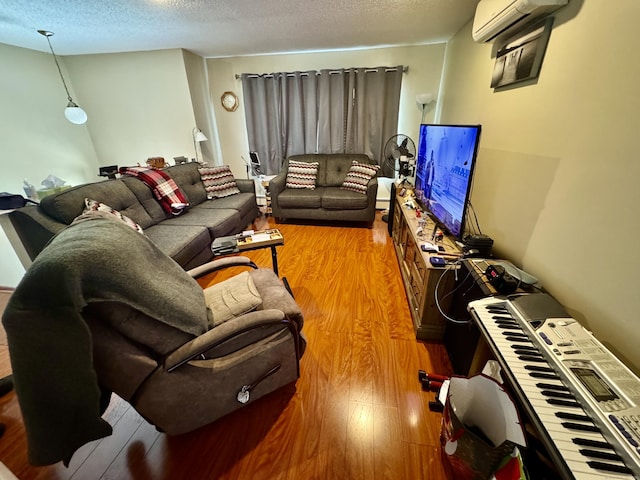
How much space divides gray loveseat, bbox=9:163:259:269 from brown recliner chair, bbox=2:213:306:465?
117cm

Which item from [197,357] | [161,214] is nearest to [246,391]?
[197,357]

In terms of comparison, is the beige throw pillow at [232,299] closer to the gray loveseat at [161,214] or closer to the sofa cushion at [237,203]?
the gray loveseat at [161,214]

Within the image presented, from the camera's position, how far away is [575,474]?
1.86 ft

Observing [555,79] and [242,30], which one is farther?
[242,30]

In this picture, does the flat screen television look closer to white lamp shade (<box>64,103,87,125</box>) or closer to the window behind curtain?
the window behind curtain

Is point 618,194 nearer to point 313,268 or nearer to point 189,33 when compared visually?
point 313,268

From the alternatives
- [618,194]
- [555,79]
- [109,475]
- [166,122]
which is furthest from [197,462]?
[166,122]

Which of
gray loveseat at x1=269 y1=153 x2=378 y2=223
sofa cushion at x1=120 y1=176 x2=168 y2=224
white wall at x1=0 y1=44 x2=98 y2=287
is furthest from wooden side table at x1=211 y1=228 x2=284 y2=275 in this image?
white wall at x1=0 y1=44 x2=98 y2=287

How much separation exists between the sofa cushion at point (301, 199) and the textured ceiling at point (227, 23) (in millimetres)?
1791

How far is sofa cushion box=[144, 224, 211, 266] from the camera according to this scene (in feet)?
6.70

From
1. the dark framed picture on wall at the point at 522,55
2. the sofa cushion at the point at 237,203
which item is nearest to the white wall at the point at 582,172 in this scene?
the dark framed picture on wall at the point at 522,55

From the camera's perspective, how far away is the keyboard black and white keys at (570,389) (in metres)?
0.59

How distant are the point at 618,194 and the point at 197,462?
1943mm

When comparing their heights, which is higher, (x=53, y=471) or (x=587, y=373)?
(x=587, y=373)
